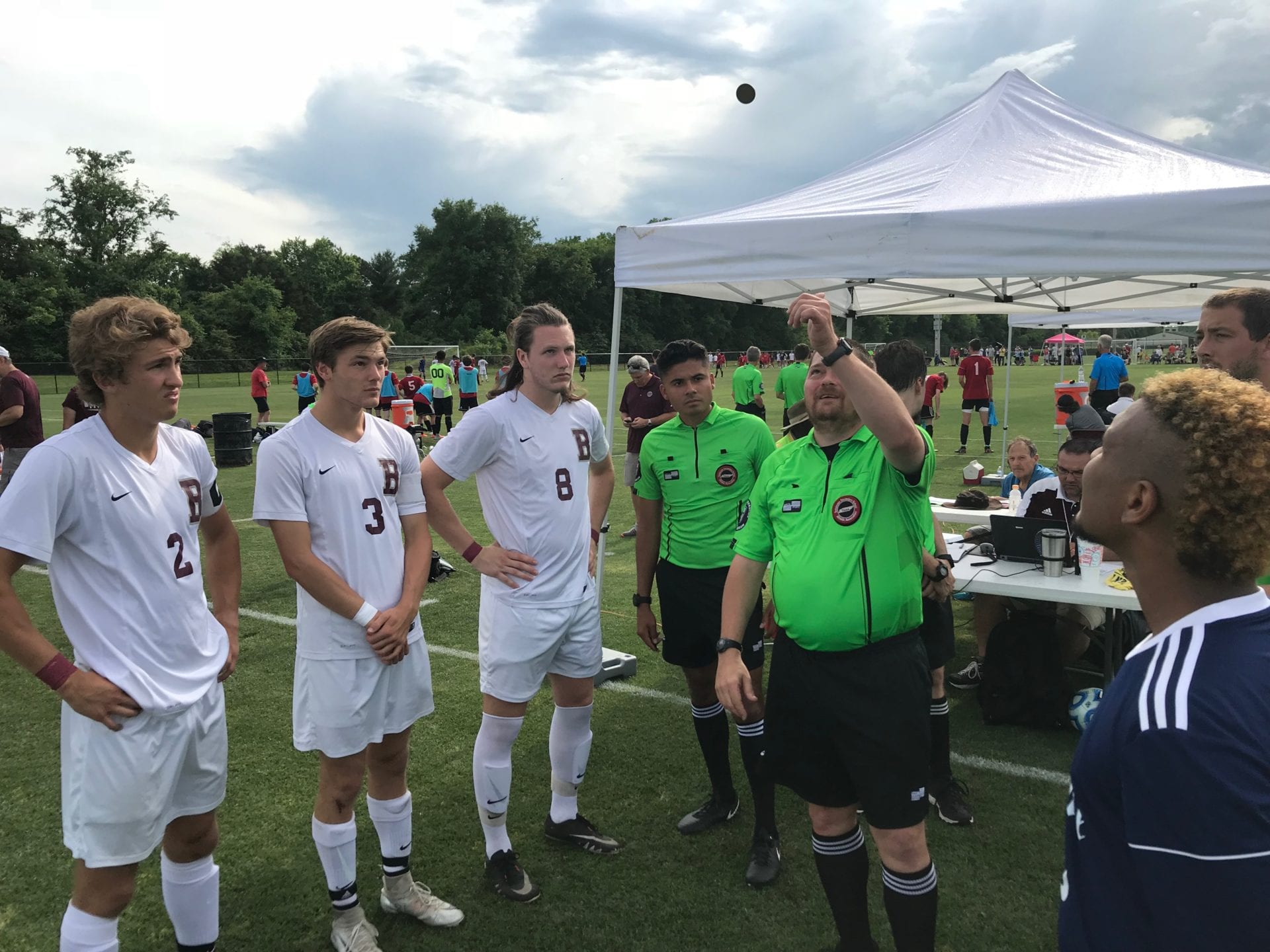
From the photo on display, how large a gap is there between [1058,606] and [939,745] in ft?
Answer: 5.93

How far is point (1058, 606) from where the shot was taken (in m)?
4.97

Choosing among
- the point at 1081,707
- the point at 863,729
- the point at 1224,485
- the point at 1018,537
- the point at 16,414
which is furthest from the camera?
the point at 16,414

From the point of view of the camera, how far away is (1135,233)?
3.58m

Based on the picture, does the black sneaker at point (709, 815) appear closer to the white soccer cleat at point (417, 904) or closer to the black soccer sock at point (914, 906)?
the white soccer cleat at point (417, 904)

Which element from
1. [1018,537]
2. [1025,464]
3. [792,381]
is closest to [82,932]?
[1018,537]

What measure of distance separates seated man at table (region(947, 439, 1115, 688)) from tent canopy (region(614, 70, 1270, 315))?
3.61 ft

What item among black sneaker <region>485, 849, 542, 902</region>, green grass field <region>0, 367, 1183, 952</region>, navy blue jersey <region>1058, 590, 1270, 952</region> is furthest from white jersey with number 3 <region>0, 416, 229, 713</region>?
navy blue jersey <region>1058, 590, 1270, 952</region>

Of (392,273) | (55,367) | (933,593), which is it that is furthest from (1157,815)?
(392,273)

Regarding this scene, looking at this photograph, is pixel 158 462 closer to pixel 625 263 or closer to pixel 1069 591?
pixel 625 263

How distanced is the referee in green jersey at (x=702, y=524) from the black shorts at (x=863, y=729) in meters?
1.04

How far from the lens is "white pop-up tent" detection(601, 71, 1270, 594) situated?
11.6 feet

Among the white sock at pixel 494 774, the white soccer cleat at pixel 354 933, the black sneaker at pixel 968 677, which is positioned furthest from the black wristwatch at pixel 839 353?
the black sneaker at pixel 968 677

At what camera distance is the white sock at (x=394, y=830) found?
9.55 ft

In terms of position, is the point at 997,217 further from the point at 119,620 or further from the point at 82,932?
the point at 82,932
